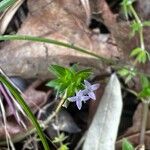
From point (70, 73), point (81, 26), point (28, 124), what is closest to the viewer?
point (70, 73)

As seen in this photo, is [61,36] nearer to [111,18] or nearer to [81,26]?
[81,26]

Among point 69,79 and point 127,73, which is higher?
point 69,79

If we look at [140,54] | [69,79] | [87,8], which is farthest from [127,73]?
[69,79]

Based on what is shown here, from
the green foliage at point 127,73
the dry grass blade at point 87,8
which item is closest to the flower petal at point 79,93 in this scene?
the green foliage at point 127,73

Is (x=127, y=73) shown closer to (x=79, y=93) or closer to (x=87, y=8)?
(x=87, y=8)

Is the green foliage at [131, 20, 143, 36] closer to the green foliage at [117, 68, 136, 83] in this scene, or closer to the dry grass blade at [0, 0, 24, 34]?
the green foliage at [117, 68, 136, 83]

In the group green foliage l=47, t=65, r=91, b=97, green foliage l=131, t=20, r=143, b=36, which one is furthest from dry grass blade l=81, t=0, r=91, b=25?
green foliage l=47, t=65, r=91, b=97

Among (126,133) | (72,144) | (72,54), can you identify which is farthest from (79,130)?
(72,54)

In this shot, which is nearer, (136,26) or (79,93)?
(79,93)
